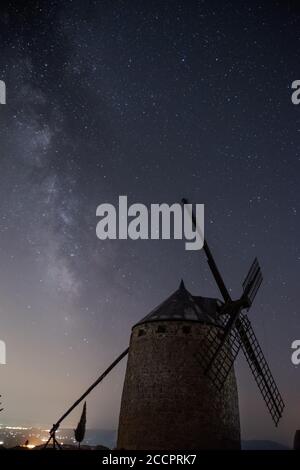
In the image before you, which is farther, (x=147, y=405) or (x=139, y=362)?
(x=139, y=362)

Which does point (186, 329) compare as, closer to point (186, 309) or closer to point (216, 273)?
point (186, 309)

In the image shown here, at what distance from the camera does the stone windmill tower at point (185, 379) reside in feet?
53.1

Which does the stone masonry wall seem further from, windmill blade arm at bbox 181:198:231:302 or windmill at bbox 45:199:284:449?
windmill blade arm at bbox 181:198:231:302

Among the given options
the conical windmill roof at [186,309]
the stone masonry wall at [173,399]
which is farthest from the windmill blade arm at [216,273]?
the stone masonry wall at [173,399]

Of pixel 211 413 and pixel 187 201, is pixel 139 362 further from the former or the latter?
pixel 187 201

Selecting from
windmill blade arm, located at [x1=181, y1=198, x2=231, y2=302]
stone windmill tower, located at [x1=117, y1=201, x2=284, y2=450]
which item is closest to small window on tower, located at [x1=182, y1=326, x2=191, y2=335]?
Answer: stone windmill tower, located at [x1=117, y1=201, x2=284, y2=450]

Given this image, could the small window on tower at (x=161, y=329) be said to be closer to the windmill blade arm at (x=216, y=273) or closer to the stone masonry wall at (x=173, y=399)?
the stone masonry wall at (x=173, y=399)

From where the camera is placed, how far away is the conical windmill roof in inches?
725

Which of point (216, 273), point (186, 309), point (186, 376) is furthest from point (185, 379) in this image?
point (216, 273)
